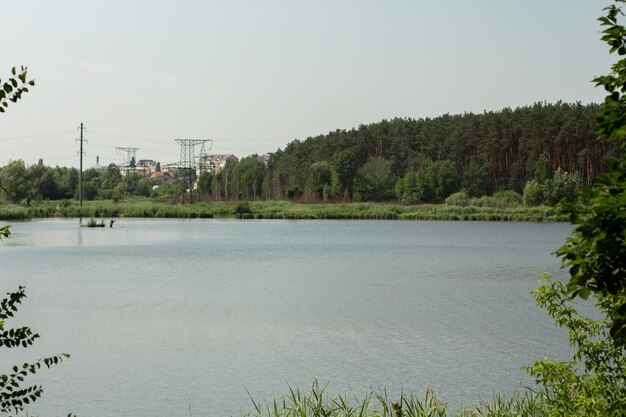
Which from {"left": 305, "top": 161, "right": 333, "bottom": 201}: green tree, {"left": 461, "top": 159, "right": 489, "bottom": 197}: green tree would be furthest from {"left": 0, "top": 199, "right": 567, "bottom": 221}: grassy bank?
{"left": 305, "top": 161, "right": 333, "bottom": 201}: green tree

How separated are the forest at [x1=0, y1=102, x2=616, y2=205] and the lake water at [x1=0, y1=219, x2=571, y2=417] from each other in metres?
47.0

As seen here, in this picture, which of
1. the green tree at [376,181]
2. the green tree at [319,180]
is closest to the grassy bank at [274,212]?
the green tree at [376,181]

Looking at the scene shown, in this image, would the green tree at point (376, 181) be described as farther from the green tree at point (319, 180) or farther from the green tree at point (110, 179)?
the green tree at point (110, 179)

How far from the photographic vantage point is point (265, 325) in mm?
16156

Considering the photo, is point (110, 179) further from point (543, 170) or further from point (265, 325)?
point (265, 325)

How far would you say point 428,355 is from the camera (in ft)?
42.8

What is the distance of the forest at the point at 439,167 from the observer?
268 feet

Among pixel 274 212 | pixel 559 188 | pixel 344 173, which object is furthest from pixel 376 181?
pixel 559 188

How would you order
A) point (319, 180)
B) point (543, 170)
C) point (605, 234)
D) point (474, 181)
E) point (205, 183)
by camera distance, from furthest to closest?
point (205, 183) < point (319, 180) < point (474, 181) < point (543, 170) < point (605, 234)

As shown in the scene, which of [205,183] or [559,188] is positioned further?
[205,183]

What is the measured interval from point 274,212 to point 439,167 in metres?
20.5

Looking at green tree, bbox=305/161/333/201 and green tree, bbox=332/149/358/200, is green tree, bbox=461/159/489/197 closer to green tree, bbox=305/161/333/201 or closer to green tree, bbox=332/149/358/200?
green tree, bbox=332/149/358/200

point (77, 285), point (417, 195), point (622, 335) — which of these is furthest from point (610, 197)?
point (417, 195)

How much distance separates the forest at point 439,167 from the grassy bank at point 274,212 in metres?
4.16
